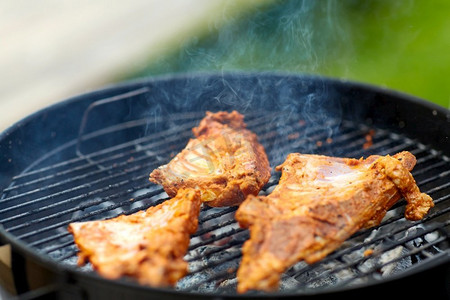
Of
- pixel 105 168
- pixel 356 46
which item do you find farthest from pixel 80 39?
pixel 105 168

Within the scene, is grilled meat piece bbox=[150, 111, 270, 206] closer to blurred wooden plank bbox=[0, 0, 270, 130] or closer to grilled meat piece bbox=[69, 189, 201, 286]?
grilled meat piece bbox=[69, 189, 201, 286]

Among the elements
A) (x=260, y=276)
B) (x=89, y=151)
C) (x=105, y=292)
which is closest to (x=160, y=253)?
(x=105, y=292)

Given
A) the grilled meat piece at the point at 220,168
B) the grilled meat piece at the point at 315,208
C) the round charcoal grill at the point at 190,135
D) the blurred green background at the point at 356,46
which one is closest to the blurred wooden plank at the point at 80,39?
the blurred green background at the point at 356,46

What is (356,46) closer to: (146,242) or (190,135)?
(190,135)

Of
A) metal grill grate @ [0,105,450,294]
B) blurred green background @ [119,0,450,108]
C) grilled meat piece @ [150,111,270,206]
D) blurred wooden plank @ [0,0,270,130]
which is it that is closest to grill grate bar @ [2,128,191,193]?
metal grill grate @ [0,105,450,294]

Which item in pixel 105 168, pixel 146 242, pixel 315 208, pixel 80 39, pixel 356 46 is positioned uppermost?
pixel 80 39

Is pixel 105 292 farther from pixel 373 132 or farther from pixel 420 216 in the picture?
pixel 373 132
